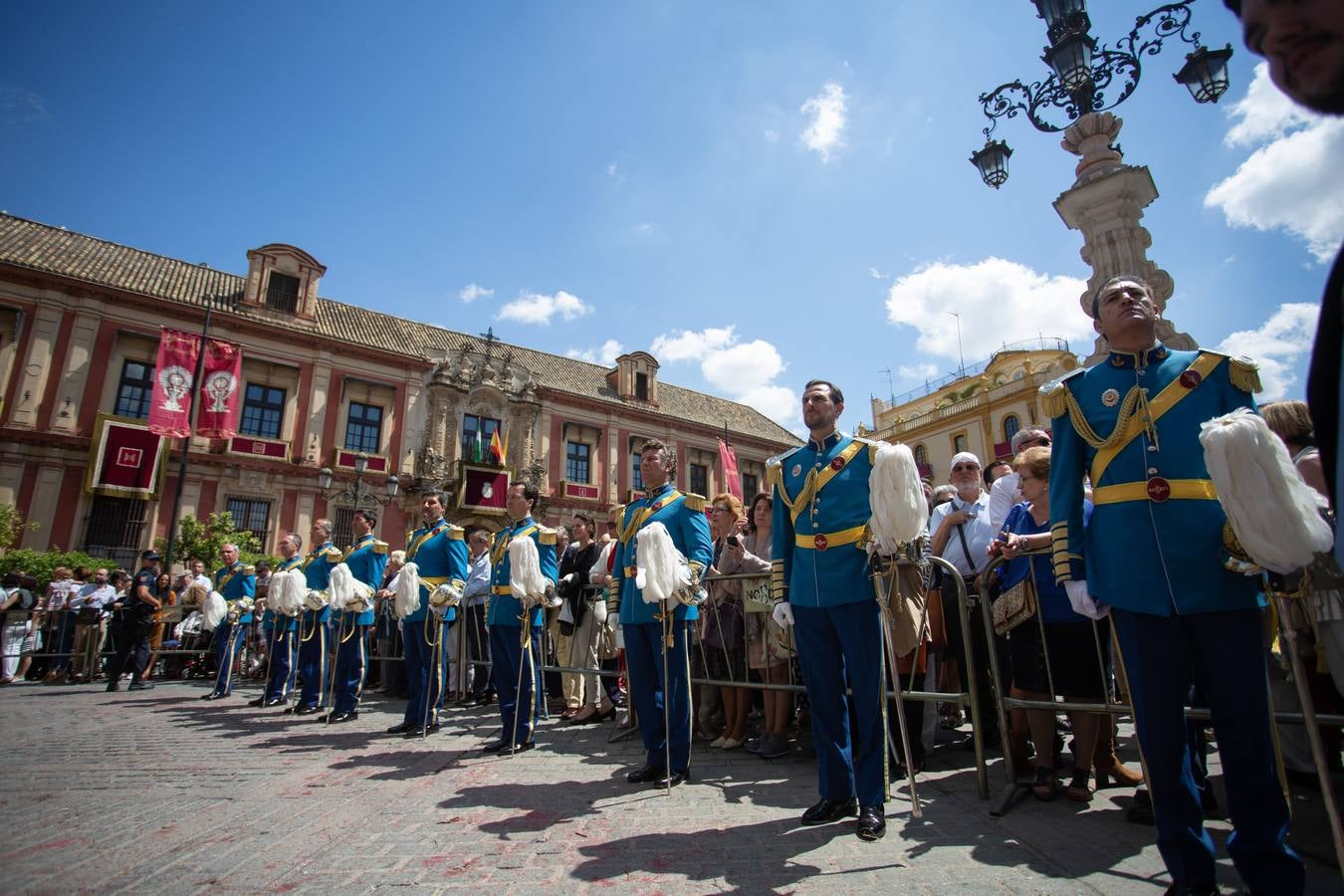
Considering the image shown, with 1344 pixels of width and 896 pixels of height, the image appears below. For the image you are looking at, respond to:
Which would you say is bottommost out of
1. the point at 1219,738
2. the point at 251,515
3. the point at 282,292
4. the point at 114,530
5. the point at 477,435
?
the point at 1219,738

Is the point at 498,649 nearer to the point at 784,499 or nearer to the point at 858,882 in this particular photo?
the point at 784,499

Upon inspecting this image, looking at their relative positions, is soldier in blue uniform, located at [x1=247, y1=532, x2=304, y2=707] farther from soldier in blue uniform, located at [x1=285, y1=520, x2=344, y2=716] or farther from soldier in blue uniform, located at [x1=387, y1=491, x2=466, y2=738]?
soldier in blue uniform, located at [x1=387, y1=491, x2=466, y2=738]

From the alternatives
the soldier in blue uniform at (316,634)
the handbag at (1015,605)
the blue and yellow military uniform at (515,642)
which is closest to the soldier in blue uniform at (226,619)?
the soldier in blue uniform at (316,634)

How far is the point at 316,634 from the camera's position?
8.55 m

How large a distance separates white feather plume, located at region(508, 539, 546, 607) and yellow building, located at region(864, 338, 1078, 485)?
3071 cm

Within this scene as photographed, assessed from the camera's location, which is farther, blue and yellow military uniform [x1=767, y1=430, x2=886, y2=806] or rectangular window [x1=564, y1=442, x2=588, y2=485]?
rectangular window [x1=564, y1=442, x2=588, y2=485]

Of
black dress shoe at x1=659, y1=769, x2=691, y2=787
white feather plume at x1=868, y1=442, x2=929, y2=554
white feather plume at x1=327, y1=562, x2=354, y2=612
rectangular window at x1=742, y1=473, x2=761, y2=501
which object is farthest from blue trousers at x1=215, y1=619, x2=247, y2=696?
rectangular window at x1=742, y1=473, x2=761, y2=501

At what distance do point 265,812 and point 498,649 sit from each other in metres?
2.27

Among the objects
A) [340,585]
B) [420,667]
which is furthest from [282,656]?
[420,667]

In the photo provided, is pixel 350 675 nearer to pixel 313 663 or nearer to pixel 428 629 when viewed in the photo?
pixel 313 663

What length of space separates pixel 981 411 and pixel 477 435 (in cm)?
2639

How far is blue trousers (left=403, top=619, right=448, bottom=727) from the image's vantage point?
6.61 metres

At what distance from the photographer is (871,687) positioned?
11.8ft

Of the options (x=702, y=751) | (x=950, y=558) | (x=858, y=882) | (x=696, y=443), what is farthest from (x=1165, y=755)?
(x=696, y=443)
